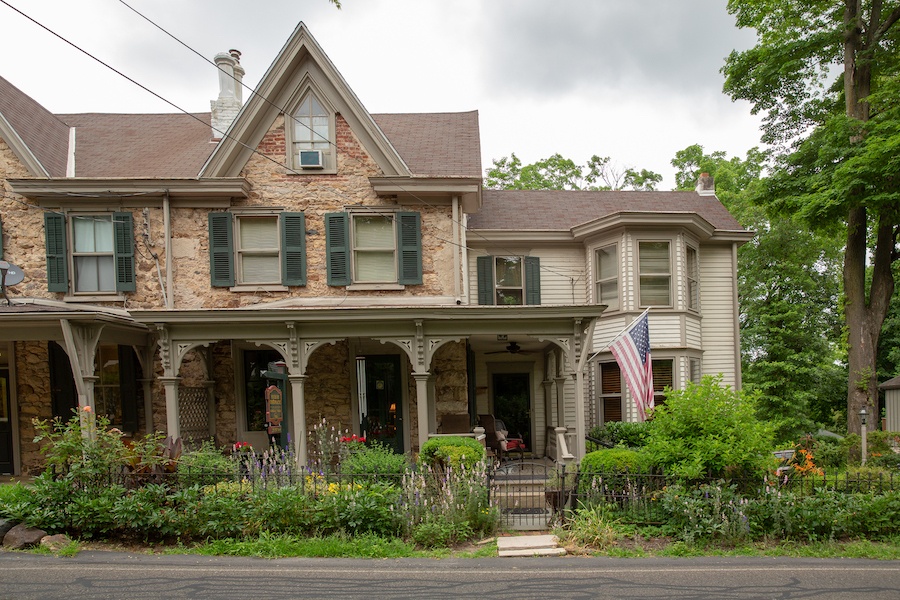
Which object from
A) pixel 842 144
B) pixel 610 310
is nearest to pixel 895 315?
pixel 842 144

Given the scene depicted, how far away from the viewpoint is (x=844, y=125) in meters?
15.3

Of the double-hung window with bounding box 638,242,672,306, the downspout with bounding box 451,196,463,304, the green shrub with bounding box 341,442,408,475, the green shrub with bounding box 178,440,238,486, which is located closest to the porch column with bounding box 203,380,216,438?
the green shrub with bounding box 178,440,238,486

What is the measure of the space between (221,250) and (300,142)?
3.02 m

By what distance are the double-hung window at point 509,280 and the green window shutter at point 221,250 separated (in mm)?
6228

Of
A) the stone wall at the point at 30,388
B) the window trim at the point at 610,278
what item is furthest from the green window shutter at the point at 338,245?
the window trim at the point at 610,278

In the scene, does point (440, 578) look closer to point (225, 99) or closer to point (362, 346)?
point (362, 346)

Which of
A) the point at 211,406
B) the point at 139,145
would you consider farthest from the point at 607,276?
the point at 139,145

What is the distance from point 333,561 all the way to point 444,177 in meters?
8.36

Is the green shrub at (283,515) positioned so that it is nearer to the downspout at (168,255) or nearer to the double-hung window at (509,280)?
the downspout at (168,255)

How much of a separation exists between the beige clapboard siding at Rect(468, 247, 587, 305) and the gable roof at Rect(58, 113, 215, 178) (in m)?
9.20

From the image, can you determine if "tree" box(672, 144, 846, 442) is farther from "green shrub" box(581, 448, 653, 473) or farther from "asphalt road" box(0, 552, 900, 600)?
"asphalt road" box(0, 552, 900, 600)

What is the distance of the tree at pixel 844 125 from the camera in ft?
48.5

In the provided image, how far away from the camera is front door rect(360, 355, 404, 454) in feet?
44.8

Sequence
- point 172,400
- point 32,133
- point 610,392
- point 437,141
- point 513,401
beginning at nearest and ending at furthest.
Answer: point 172,400
point 32,133
point 437,141
point 610,392
point 513,401
